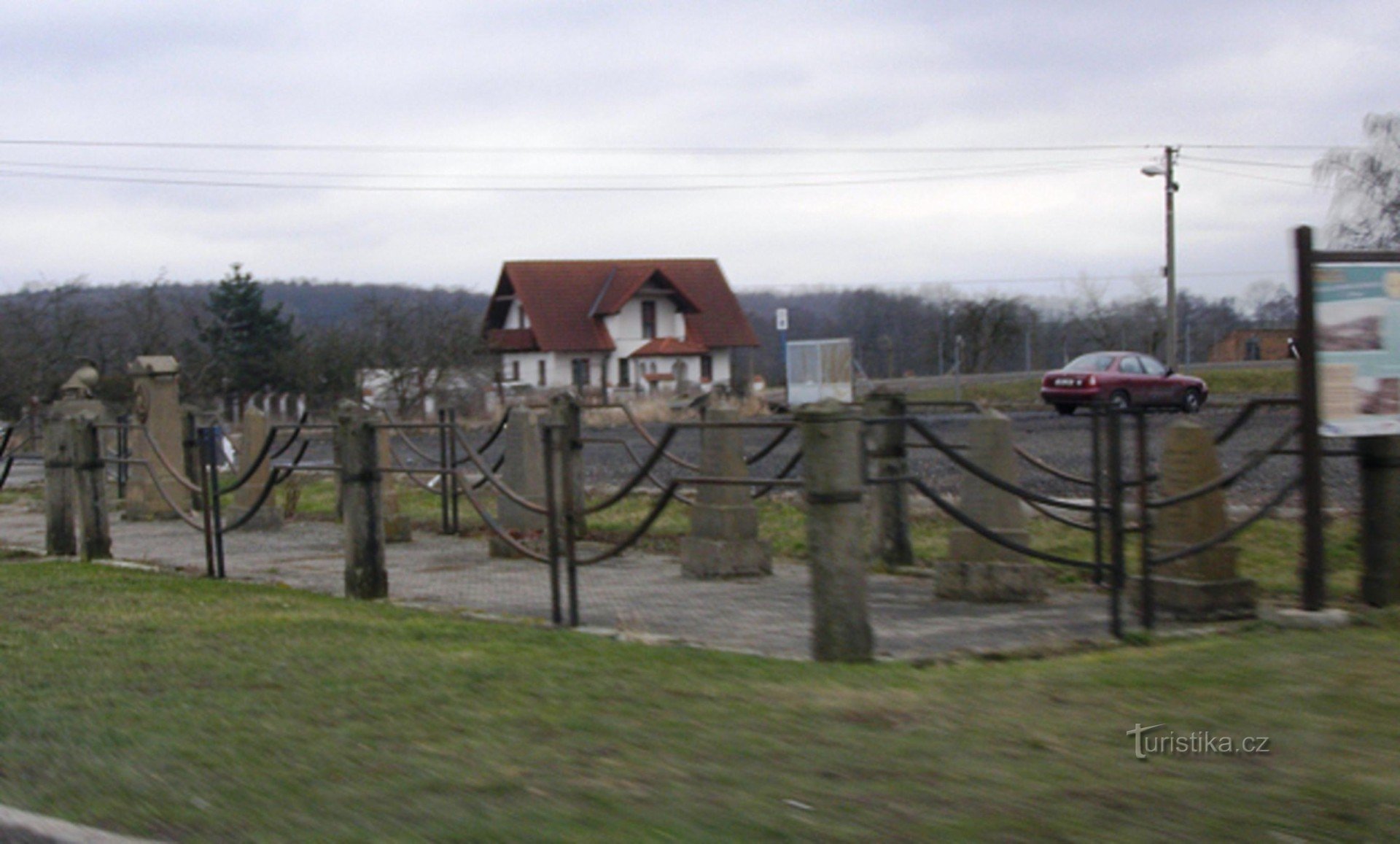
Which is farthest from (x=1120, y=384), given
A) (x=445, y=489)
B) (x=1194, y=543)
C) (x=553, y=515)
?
(x=553, y=515)

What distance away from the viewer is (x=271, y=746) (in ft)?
18.4

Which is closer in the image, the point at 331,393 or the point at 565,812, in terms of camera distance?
the point at 565,812

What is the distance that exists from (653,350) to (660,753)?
204 ft

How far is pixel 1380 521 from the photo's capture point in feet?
26.1

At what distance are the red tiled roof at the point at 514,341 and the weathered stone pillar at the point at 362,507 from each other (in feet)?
189

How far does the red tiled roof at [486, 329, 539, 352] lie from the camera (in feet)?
222

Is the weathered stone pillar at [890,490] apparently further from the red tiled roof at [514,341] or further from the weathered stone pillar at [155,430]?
the red tiled roof at [514,341]

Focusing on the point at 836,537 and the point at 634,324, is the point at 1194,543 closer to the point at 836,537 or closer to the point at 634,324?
the point at 836,537

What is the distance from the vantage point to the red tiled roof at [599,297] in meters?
67.5

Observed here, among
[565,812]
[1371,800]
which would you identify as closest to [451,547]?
[565,812]

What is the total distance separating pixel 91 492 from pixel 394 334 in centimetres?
3635

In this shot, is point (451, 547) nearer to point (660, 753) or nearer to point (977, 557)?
point (977, 557)

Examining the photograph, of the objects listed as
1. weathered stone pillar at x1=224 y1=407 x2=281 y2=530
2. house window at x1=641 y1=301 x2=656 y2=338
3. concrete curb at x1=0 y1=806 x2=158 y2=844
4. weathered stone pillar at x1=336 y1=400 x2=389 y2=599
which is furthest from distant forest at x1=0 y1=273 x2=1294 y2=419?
concrete curb at x1=0 y1=806 x2=158 y2=844

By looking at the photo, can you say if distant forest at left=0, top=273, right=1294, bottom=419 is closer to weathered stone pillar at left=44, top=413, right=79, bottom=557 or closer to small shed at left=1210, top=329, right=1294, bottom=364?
small shed at left=1210, top=329, right=1294, bottom=364
